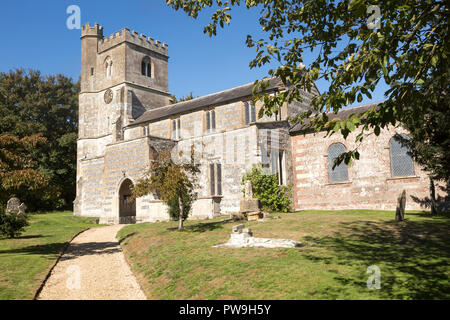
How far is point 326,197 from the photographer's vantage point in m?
23.6

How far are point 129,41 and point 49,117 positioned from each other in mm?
17241

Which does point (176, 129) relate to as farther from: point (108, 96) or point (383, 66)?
point (383, 66)

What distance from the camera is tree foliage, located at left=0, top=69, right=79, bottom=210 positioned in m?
43.2

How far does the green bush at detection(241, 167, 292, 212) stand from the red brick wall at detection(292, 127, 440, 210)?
113 inches

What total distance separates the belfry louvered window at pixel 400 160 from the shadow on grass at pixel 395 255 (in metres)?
7.61

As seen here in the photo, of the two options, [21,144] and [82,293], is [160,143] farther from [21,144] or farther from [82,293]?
[82,293]

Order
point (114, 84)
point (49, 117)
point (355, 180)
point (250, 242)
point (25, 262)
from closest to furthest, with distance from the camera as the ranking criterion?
1. point (250, 242)
2. point (25, 262)
3. point (355, 180)
4. point (114, 84)
5. point (49, 117)

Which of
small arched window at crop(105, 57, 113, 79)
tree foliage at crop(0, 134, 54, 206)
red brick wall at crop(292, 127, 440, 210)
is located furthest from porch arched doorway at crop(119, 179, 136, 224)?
small arched window at crop(105, 57, 113, 79)

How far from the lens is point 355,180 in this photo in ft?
73.8

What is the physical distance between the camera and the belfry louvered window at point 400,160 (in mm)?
20703

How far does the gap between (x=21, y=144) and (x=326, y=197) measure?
18.6m

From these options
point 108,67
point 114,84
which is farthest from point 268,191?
point 108,67

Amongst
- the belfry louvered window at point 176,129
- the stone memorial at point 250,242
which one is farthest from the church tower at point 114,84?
the stone memorial at point 250,242
